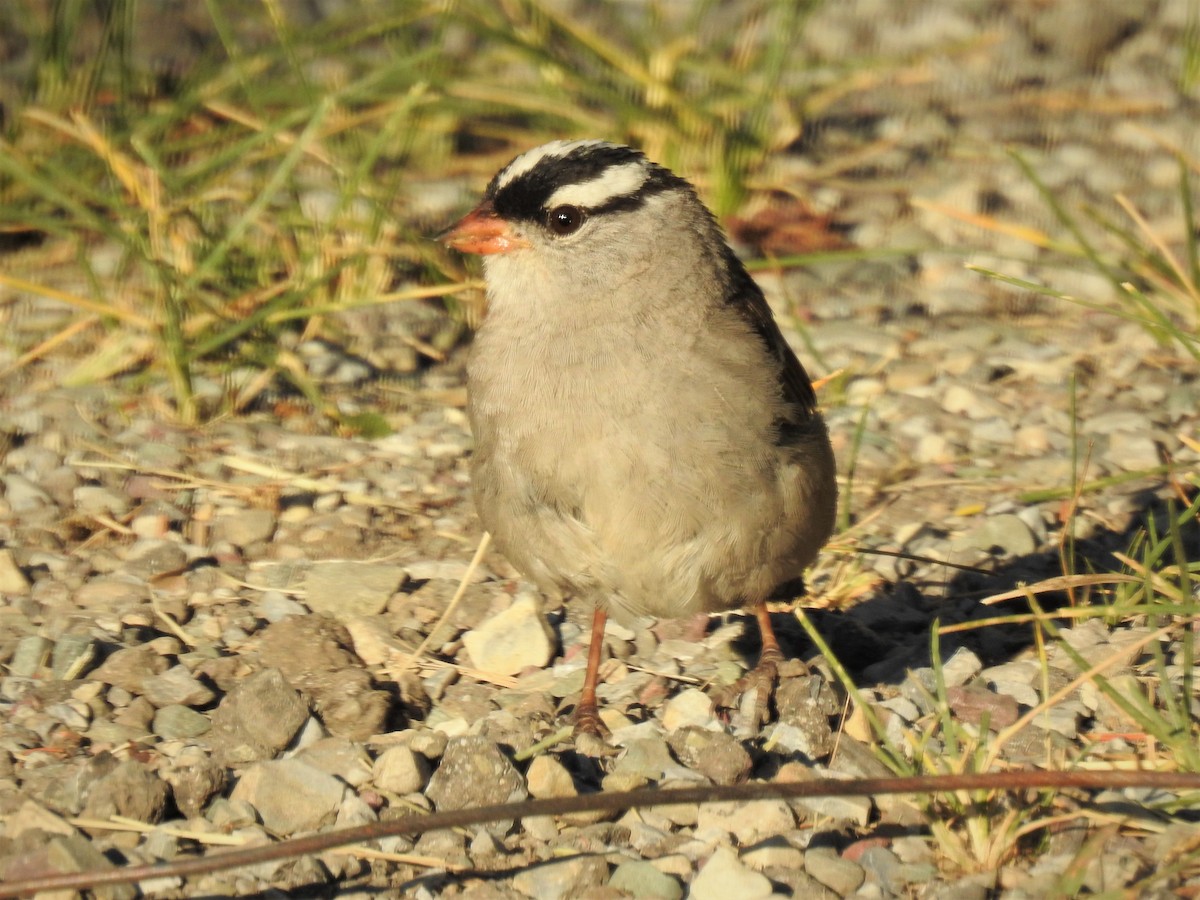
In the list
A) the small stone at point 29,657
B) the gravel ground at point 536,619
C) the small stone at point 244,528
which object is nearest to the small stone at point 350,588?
the gravel ground at point 536,619

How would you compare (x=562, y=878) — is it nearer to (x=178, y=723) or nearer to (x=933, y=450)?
(x=178, y=723)

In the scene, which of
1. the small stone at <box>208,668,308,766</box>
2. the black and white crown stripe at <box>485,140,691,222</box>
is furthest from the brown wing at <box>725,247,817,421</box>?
the small stone at <box>208,668,308,766</box>

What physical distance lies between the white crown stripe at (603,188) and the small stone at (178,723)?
1.60 m

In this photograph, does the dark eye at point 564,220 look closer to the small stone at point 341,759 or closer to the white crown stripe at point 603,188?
the white crown stripe at point 603,188

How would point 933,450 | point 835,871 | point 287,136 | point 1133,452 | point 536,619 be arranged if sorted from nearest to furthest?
point 835,871, point 536,619, point 1133,452, point 933,450, point 287,136

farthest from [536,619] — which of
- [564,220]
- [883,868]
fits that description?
[883,868]

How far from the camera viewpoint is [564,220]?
4137mm

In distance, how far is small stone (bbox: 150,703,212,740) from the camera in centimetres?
390

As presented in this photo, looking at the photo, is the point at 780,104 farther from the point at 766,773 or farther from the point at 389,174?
the point at 766,773

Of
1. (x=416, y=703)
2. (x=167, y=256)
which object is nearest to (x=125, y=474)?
(x=167, y=256)

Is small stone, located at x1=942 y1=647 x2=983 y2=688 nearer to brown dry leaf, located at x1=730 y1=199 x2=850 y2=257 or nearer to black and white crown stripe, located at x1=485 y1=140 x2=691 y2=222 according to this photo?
black and white crown stripe, located at x1=485 y1=140 x2=691 y2=222

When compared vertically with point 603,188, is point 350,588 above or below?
below

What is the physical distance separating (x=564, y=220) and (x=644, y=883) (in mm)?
1749

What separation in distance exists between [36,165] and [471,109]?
184cm
